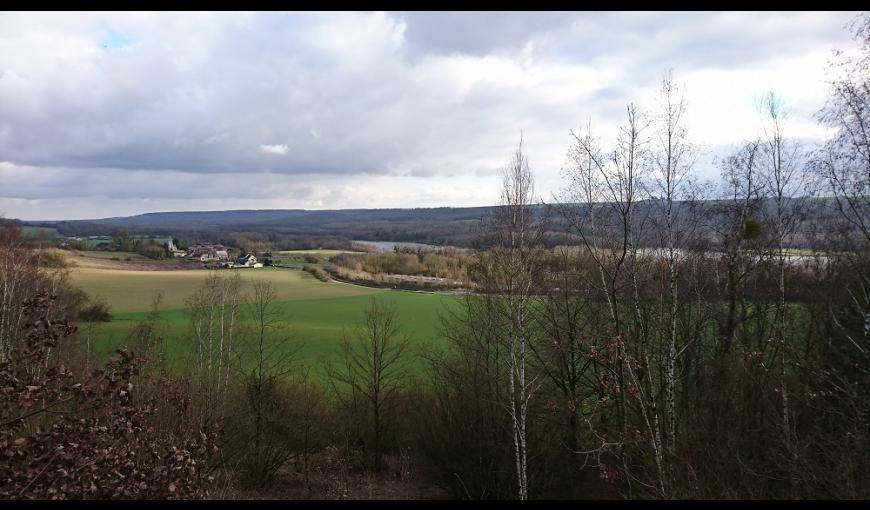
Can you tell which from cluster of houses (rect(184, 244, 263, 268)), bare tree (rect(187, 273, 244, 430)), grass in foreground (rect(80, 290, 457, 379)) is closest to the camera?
bare tree (rect(187, 273, 244, 430))

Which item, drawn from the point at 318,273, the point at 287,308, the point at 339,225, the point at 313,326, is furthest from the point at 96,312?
the point at 339,225

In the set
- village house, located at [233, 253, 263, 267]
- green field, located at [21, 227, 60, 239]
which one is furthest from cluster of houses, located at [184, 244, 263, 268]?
green field, located at [21, 227, 60, 239]

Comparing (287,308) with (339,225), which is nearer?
(287,308)

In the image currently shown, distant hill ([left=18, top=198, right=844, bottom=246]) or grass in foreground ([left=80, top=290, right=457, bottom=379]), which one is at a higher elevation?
distant hill ([left=18, top=198, right=844, bottom=246])

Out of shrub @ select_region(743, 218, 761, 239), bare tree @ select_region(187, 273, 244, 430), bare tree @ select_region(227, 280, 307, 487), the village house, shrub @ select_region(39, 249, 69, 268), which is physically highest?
shrub @ select_region(743, 218, 761, 239)

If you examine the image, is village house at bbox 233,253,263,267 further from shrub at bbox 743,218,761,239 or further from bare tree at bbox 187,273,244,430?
shrub at bbox 743,218,761,239

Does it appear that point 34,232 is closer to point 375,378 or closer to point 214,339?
point 214,339

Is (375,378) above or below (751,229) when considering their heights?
below
